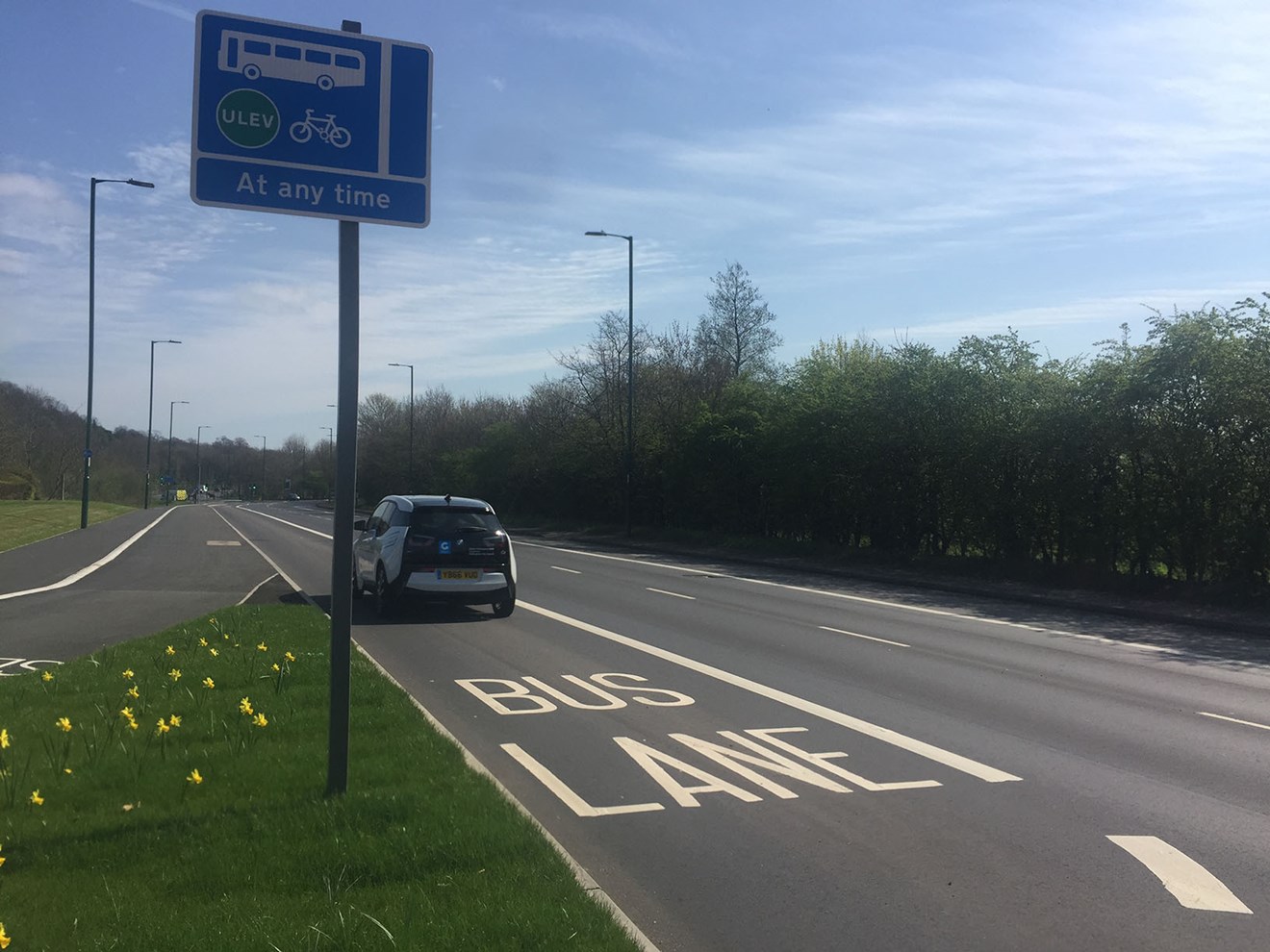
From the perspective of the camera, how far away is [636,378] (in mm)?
42562

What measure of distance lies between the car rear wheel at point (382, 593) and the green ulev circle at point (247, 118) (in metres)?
A: 10.1

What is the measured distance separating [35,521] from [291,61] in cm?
3923

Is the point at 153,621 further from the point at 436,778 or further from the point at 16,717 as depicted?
the point at 436,778

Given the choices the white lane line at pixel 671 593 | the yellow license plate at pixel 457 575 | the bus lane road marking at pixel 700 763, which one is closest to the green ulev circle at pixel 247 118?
the bus lane road marking at pixel 700 763

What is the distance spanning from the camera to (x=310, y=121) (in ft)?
18.1

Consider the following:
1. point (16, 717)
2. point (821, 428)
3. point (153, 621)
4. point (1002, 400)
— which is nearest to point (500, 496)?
point (821, 428)

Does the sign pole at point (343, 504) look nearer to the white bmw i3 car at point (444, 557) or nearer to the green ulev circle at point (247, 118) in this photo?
the green ulev circle at point (247, 118)

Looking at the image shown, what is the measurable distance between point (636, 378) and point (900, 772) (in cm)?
3634

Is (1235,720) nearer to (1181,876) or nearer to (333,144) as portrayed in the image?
(1181,876)

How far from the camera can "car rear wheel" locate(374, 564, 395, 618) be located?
14.9 m

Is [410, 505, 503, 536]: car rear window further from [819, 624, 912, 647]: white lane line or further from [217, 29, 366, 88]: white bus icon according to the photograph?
[217, 29, 366, 88]: white bus icon

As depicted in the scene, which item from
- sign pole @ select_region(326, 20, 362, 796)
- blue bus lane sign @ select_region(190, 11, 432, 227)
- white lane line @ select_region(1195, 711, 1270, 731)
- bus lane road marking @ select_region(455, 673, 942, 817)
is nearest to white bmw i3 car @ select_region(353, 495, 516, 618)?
bus lane road marking @ select_region(455, 673, 942, 817)

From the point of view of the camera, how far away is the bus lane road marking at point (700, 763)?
625 centimetres

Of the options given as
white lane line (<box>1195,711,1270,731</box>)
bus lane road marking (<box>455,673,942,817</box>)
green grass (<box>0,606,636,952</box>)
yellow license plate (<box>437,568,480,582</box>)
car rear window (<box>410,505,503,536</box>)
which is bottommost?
white lane line (<box>1195,711,1270,731</box>)
